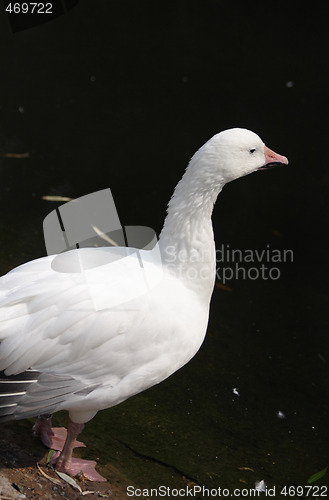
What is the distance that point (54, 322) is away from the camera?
123 inches

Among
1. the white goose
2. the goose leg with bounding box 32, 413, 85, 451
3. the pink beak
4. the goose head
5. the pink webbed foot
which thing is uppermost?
the goose head

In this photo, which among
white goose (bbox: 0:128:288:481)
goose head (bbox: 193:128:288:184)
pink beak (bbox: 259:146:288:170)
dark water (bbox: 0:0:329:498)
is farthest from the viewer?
dark water (bbox: 0:0:329:498)

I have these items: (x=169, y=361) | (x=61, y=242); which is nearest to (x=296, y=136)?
(x=61, y=242)

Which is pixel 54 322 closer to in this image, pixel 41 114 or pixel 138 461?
pixel 138 461

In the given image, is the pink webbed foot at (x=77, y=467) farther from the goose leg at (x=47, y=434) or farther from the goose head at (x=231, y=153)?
the goose head at (x=231, y=153)

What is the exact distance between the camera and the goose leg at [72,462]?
11.0ft

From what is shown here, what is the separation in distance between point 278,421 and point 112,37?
5098 mm

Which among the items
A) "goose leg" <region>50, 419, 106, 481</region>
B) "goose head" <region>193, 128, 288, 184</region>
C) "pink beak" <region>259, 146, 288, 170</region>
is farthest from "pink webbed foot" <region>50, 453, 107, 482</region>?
"pink beak" <region>259, 146, 288, 170</region>

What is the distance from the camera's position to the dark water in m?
3.87

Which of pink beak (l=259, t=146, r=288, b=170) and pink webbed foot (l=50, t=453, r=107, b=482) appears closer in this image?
pink webbed foot (l=50, t=453, r=107, b=482)

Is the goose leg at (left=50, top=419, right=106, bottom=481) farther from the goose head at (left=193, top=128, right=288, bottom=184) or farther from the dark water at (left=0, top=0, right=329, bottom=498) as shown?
the goose head at (left=193, top=128, right=288, bottom=184)

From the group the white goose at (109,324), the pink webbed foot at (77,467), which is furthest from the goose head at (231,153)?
the pink webbed foot at (77,467)

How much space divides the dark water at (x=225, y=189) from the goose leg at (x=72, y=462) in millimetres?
182

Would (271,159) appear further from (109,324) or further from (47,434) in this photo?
(47,434)
